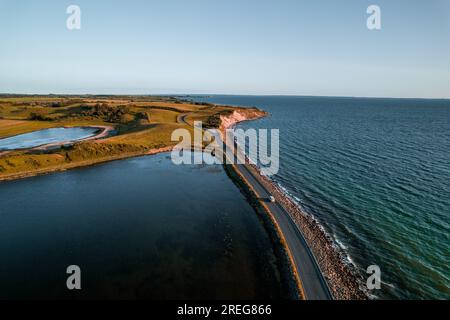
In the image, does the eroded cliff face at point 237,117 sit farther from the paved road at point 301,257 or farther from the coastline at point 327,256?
the paved road at point 301,257

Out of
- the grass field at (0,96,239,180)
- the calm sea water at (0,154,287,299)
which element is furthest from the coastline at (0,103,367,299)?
the grass field at (0,96,239,180)

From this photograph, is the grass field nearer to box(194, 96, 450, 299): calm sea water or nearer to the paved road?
box(194, 96, 450, 299): calm sea water

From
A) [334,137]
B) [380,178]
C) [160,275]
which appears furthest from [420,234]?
[334,137]

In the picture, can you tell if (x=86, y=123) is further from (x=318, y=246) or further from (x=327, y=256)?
(x=327, y=256)

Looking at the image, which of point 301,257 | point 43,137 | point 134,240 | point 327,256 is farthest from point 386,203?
point 43,137
